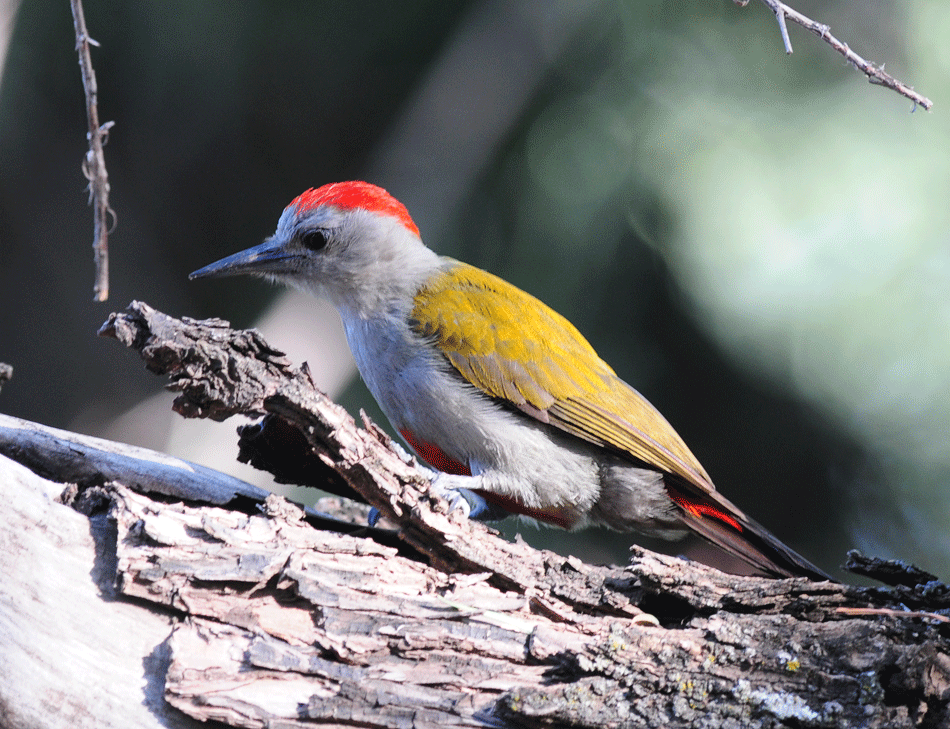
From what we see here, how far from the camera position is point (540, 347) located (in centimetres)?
349

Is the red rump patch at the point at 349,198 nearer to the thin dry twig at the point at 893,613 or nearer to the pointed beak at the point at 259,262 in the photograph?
the pointed beak at the point at 259,262

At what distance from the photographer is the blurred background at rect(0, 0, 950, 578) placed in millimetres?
4004

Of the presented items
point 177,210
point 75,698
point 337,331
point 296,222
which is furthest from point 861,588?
point 177,210

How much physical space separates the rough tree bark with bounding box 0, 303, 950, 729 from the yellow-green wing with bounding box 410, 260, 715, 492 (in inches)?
27.4

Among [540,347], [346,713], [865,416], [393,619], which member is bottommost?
[346,713]

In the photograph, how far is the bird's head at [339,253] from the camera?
3.73 metres

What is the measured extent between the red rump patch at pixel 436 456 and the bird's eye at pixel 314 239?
0.98 metres

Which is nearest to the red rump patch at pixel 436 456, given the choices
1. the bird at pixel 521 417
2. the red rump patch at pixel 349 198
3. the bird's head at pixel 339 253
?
the bird at pixel 521 417

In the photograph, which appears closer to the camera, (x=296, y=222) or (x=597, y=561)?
(x=296, y=222)

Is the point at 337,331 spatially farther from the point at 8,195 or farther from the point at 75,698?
the point at 75,698

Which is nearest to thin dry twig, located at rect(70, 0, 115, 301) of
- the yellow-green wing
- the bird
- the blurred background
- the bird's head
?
the bird

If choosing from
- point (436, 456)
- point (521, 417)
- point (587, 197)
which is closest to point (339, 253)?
point (436, 456)

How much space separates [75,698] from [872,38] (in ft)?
14.7

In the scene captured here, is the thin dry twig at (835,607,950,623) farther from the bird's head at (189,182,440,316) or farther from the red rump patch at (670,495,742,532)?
the bird's head at (189,182,440,316)
